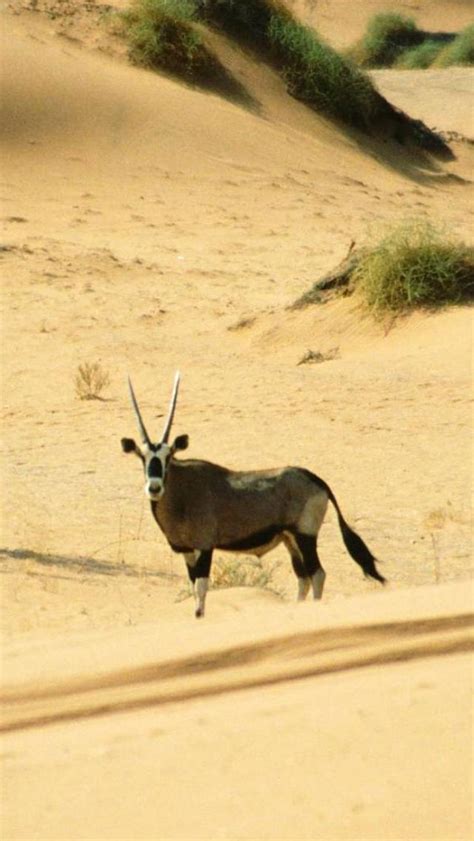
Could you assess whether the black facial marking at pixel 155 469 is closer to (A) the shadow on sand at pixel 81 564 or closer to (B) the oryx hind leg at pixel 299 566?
(B) the oryx hind leg at pixel 299 566

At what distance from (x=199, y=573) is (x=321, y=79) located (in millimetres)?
25032

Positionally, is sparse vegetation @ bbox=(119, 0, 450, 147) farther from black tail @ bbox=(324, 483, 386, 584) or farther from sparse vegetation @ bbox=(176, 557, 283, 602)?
black tail @ bbox=(324, 483, 386, 584)

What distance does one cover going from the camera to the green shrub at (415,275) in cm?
1783

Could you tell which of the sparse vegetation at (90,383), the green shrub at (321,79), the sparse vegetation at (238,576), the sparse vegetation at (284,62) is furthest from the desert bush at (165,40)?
the sparse vegetation at (238,576)

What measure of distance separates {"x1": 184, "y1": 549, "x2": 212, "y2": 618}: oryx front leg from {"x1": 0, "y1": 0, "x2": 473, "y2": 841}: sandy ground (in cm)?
25

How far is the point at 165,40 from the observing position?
98.5ft

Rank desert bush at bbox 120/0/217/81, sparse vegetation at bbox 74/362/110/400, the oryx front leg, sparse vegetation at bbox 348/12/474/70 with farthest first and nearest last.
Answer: sparse vegetation at bbox 348/12/474/70 < desert bush at bbox 120/0/217/81 < sparse vegetation at bbox 74/362/110/400 < the oryx front leg

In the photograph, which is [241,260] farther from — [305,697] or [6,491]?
[305,697]

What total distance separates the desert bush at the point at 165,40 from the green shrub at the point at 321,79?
207cm

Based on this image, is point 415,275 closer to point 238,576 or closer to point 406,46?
point 238,576

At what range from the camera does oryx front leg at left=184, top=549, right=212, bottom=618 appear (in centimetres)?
802

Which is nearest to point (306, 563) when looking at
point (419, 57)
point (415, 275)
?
point (415, 275)

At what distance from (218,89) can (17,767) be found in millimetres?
26928

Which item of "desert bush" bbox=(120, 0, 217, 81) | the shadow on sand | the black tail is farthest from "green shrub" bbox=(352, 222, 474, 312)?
"desert bush" bbox=(120, 0, 217, 81)
